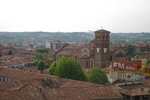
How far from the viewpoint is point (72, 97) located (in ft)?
116

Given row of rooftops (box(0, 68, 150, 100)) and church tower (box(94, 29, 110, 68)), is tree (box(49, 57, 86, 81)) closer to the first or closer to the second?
row of rooftops (box(0, 68, 150, 100))

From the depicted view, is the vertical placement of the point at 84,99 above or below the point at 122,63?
below

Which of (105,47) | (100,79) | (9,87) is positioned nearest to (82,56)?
(105,47)

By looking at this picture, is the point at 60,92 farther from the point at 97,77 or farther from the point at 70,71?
the point at 70,71

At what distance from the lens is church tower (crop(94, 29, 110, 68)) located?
8225 centimetres

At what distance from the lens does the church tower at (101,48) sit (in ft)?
270

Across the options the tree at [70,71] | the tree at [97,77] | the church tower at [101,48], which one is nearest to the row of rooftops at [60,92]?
the tree at [97,77]

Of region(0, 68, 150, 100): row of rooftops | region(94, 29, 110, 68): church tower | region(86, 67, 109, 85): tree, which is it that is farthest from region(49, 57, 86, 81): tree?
region(94, 29, 110, 68): church tower

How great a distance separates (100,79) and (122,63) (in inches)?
560

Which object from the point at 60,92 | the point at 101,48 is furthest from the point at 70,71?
the point at 101,48

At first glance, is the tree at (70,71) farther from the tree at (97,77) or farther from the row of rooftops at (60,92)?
the row of rooftops at (60,92)

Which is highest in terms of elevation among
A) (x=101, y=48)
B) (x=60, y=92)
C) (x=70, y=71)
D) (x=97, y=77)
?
(x=101, y=48)

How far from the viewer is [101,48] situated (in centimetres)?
8275

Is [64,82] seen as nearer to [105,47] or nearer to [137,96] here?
[137,96]
